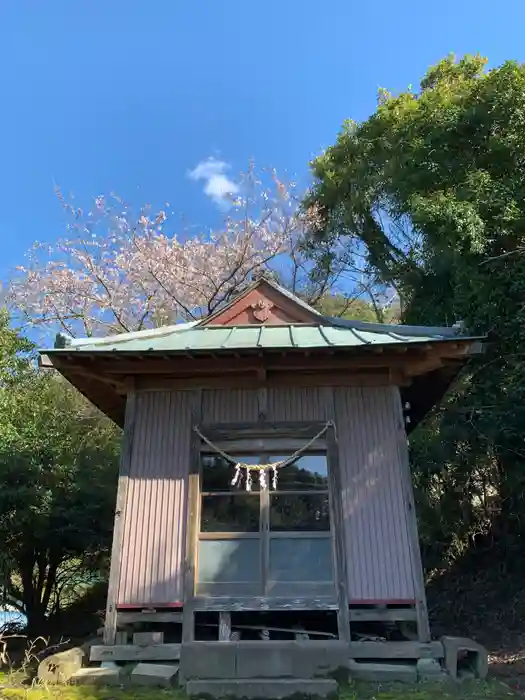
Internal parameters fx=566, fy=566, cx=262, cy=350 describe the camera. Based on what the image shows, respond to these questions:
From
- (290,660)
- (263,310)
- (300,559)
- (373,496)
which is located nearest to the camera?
(290,660)

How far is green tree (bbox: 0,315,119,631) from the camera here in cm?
1020

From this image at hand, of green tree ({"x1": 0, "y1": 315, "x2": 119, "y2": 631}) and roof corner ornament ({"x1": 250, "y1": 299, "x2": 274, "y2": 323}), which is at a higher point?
roof corner ornament ({"x1": 250, "y1": 299, "x2": 274, "y2": 323})

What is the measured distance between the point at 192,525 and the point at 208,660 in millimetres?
1391

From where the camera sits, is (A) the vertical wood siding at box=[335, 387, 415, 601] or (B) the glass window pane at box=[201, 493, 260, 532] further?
(B) the glass window pane at box=[201, 493, 260, 532]

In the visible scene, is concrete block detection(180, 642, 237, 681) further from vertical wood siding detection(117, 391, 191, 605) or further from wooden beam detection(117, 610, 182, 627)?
vertical wood siding detection(117, 391, 191, 605)

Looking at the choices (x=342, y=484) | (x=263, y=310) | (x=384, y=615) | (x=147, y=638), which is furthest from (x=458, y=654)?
(x=263, y=310)

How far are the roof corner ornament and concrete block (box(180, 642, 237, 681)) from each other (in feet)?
12.9

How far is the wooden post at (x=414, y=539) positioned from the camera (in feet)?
19.8

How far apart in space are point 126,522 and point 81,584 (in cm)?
736

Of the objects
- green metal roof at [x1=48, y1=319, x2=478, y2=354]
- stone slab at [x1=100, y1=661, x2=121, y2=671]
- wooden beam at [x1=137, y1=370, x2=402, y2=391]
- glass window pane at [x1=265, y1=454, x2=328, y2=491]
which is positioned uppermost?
green metal roof at [x1=48, y1=319, x2=478, y2=354]

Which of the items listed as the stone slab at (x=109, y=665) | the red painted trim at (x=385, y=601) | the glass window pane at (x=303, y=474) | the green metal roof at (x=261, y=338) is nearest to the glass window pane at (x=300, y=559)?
the red painted trim at (x=385, y=601)

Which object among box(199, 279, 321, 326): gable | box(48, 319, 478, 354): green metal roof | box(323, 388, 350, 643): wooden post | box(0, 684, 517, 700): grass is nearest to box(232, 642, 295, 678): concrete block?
box(0, 684, 517, 700): grass

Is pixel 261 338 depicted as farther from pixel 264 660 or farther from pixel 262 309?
pixel 264 660

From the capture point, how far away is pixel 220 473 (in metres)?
6.75
